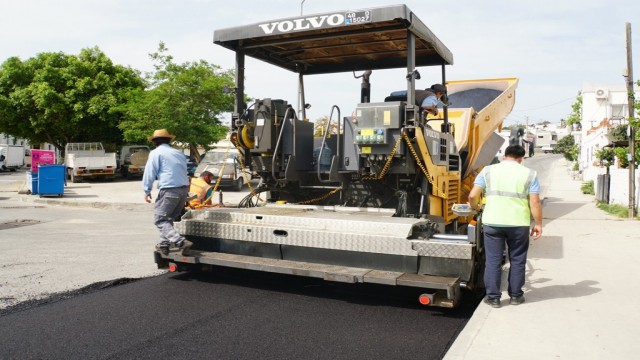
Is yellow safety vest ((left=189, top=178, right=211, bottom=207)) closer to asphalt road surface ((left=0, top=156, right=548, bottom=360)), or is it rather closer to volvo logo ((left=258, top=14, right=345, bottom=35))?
asphalt road surface ((left=0, top=156, right=548, bottom=360))

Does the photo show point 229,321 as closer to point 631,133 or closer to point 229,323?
point 229,323

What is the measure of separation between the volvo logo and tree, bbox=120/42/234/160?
63.5ft

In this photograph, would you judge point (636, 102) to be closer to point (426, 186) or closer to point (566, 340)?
point (426, 186)

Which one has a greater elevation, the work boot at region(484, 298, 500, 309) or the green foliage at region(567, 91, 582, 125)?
the green foliage at region(567, 91, 582, 125)

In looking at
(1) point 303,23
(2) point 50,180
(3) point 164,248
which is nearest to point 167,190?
(3) point 164,248

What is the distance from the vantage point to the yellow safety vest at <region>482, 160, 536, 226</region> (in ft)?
16.2

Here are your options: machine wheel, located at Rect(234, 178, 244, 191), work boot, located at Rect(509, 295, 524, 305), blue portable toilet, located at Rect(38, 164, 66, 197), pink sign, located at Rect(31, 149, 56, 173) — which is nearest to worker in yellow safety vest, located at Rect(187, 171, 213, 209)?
work boot, located at Rect(509, 295, 524, 305)

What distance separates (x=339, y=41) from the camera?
21.6ft

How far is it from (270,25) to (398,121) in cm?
184

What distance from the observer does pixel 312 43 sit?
668 centimetres

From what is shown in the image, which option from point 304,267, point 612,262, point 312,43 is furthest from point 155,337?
point 612,262

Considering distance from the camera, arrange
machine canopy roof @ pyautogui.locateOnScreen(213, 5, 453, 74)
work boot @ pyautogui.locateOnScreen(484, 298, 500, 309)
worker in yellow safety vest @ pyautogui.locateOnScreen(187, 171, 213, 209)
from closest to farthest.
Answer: work boot @ pyautogui.locateOnScreen(484, 298, 500, 309) < machine canopy roof @ pyautogui.locateOnScreen(213, 5, 453, 74) < worker in yellow safety vest @ pyautogui.locateOnScreen(187, 171, 213, 209)

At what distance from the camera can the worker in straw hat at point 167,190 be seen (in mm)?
5840

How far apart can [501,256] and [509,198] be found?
534 millimetres
